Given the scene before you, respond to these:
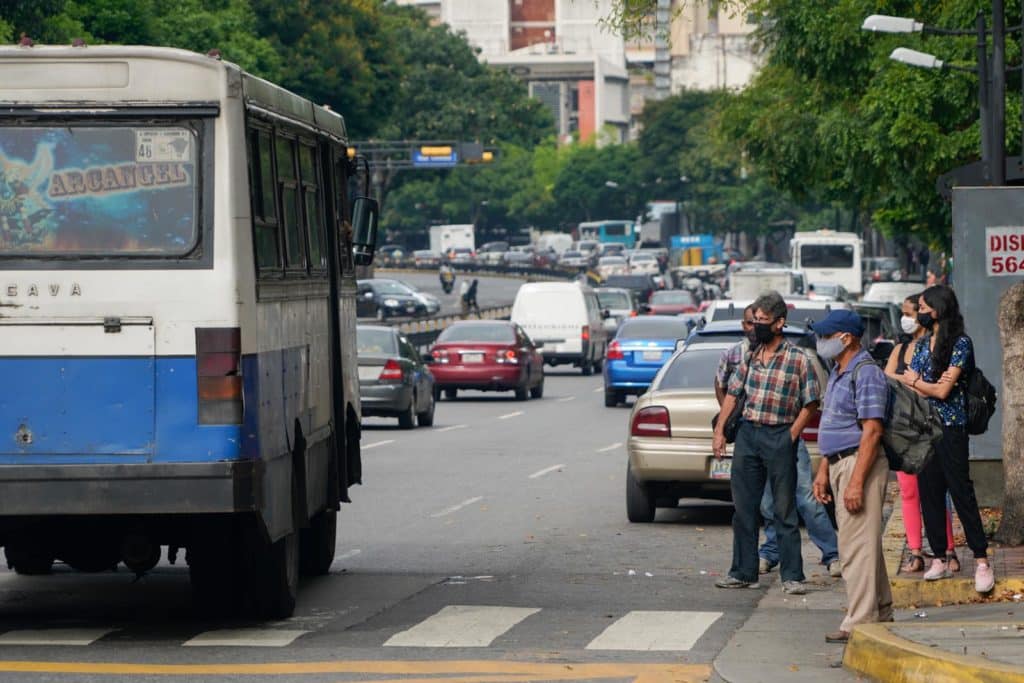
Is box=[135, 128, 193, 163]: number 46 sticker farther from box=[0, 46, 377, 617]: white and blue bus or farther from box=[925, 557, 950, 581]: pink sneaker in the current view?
box=[925, 557, 950, 581]: pink sneaker

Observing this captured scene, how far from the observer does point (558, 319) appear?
47.7 m

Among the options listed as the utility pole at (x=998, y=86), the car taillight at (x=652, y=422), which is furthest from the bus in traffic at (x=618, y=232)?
the car taillight at (x=652, y=422)

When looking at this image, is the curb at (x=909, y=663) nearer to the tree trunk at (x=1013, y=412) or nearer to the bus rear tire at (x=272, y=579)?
the bus rear tire at (x=272, y=579)

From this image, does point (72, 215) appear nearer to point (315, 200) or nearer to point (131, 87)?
point (131, 87)

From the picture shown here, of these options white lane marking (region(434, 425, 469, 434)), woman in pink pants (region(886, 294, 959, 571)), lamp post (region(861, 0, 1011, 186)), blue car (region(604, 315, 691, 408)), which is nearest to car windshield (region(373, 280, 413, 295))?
blue car (region(604, 315, 691, 408))

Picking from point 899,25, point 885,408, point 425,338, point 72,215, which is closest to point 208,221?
point 72,215

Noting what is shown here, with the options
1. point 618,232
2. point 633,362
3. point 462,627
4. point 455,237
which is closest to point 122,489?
point 462,627

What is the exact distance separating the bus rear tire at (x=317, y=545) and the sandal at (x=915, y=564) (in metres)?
3.65

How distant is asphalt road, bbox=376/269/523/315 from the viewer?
8946 centimetres

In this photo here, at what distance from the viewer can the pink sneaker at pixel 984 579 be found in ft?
39.0

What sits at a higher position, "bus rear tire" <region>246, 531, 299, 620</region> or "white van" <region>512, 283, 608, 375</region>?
"bus rear tire" <region>246, 531, 299, 620</region>

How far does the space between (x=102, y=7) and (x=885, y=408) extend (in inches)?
1620

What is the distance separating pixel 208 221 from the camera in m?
10.4

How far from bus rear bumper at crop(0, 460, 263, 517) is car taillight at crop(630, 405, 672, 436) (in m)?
6.96
